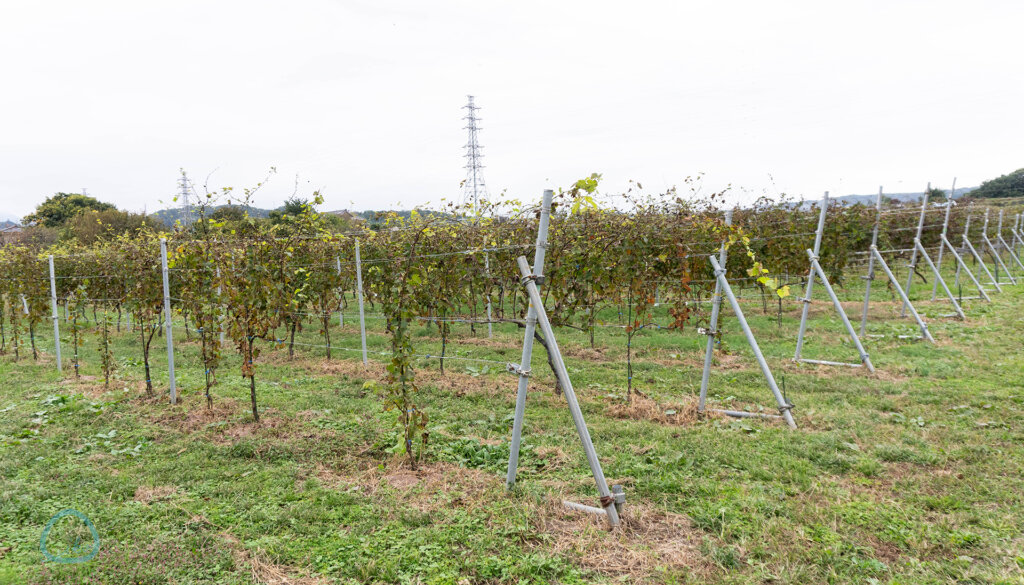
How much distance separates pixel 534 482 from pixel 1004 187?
179 ft

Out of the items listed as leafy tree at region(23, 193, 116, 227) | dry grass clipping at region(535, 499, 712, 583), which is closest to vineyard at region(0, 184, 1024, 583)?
dry grass clipping at region(535, 499, 712, 583)

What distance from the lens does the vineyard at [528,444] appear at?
2973mm

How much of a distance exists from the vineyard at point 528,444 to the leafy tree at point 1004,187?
43943 mm

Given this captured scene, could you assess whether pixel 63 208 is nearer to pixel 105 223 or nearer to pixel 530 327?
pixel 105 223

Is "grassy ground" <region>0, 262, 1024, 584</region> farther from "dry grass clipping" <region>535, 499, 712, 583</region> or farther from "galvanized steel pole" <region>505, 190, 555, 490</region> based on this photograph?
"galvanized steel pole" <region>505, 190, 555, 490</region>

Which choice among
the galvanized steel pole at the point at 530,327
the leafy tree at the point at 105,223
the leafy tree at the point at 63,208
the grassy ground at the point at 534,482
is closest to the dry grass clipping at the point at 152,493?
the grassy ground at the point at 534,482

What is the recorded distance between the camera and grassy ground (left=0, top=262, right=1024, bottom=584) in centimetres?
290

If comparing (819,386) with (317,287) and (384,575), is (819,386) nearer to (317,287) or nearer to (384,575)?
(384,575)

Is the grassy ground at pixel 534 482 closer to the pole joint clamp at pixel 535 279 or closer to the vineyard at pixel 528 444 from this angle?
the vineyard at pixel 528 444

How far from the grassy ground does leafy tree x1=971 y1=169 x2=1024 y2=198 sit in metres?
46.4

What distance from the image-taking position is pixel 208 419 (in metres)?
5.62

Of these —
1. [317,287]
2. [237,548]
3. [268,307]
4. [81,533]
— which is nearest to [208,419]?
[268,307]

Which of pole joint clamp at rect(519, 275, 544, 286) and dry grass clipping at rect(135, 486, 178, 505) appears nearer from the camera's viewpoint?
pole joint clamp at rect(519, 275, 544, 286)

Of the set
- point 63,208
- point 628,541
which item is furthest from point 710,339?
point 63,208
